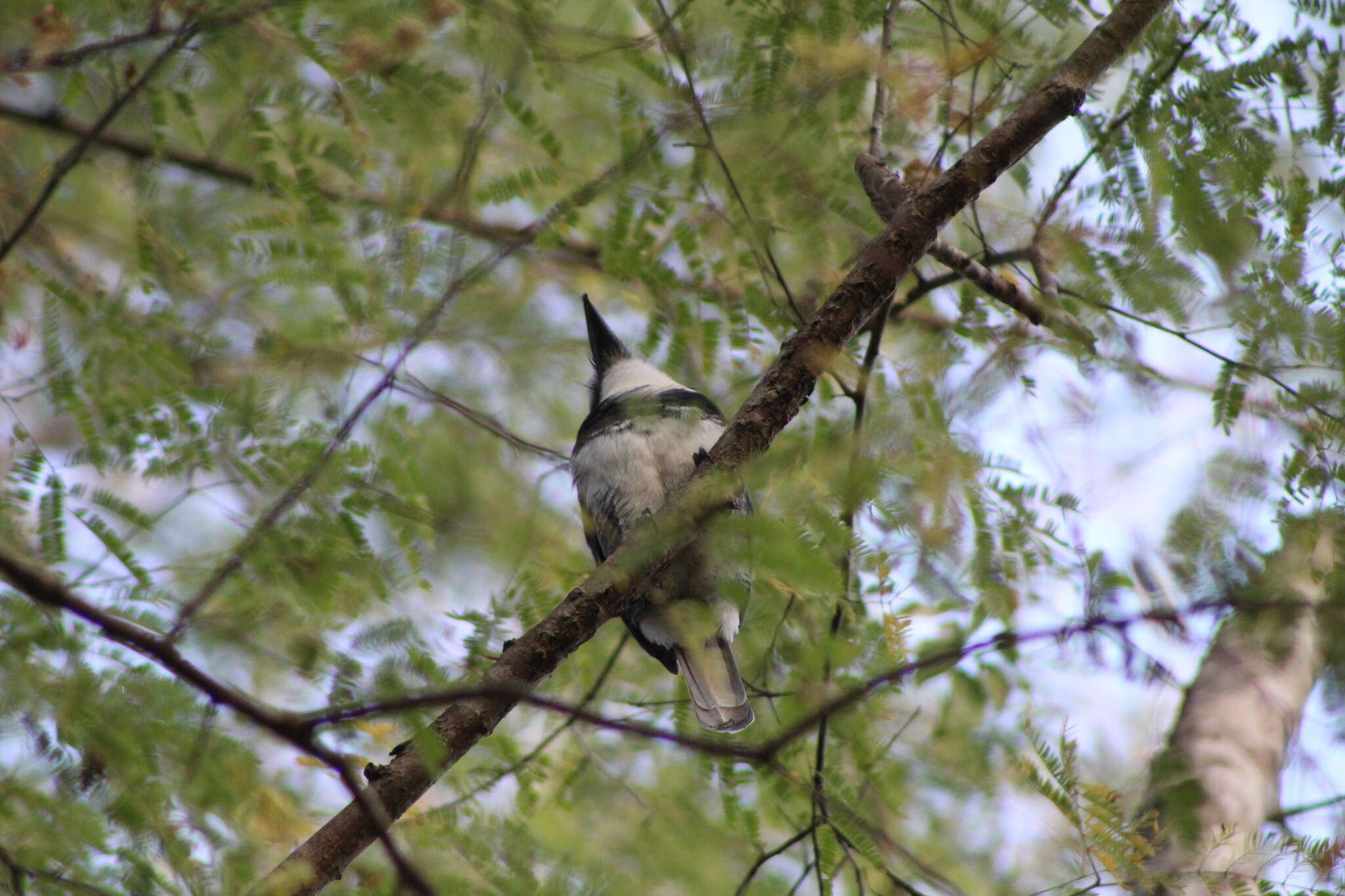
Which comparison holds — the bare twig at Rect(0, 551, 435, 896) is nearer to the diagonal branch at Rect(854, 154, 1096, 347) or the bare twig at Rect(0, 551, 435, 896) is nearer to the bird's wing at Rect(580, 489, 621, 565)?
the diagonal branch at Rect(854, 154, 1096, 347)

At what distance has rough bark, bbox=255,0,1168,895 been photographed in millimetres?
2352

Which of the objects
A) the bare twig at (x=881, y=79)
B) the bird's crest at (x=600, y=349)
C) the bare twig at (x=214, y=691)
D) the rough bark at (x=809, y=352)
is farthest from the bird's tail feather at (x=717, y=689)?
the bare twig at (x=214, y=691)

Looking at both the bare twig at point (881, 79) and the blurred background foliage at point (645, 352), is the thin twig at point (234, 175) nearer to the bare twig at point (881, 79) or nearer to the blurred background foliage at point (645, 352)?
the blurred background foliage at point (645, 352)

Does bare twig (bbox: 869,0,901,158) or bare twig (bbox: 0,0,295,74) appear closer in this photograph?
bare twig (bbox: 0,0,295,74)

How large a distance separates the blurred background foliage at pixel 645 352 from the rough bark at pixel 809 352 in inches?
7.8

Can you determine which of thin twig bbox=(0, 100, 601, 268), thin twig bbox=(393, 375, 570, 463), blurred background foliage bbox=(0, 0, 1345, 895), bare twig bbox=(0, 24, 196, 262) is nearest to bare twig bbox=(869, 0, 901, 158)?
blurred background foliage bbox=(0, 0, 1345, 895)

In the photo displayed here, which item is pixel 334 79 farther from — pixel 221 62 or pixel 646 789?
pixel 646 789

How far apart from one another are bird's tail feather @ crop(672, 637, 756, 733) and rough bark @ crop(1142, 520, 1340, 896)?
1.26m

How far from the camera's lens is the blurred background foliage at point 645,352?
242 centimetres

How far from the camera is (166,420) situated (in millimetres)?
3127

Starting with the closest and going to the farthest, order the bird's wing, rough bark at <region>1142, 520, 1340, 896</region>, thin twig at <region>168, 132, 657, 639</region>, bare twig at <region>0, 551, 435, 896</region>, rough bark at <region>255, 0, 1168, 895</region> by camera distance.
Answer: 1. bare twig at <region>0, 551, 435, 896</region>
2. rough bark at <region>1142, 520, 1340, 896</region>
3. thin twig at <region>168, 132, 657, 639</region>
4. rough bark at <region>255, 0, 1168, 895</region>
5. the bird's wing

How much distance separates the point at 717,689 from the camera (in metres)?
3.48

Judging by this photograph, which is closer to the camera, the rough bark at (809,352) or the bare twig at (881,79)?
the rough bark at (809,352)

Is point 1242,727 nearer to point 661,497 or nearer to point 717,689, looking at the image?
point 717,689
